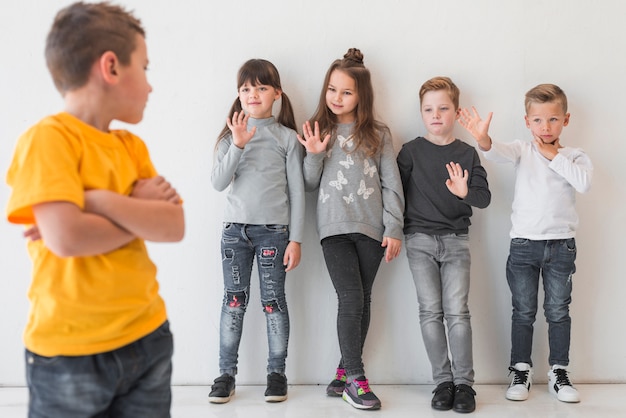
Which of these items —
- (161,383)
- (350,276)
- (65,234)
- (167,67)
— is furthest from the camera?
(167,67)

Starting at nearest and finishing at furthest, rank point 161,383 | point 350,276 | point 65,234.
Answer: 1. point 65,234
2. point 161,383
3. point 350,276

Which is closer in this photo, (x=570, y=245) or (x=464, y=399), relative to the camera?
(x=464, y=399)

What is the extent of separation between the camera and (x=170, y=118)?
270 centimetres

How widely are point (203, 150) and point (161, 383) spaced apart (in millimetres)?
1527

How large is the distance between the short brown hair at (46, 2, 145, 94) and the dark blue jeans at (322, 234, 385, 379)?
1.41 meters

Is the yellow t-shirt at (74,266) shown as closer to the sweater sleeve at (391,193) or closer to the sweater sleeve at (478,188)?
the sweater sleeve at (391,193)

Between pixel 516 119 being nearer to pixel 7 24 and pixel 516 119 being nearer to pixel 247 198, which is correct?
pixel 247 198

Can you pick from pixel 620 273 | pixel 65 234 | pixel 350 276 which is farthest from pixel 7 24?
pixel 620 273

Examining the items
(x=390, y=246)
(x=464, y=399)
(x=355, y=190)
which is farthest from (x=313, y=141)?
(x=464, y=399)

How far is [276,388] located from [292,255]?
1.69 feet

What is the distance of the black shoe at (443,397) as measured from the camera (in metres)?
2.43

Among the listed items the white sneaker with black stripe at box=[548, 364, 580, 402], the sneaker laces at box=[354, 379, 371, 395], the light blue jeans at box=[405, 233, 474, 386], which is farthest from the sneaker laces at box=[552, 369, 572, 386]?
the sneaker laces at box=[354, 379, 371, 395]

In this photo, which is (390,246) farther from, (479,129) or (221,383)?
(221,383)

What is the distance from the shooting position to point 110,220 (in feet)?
4.02
